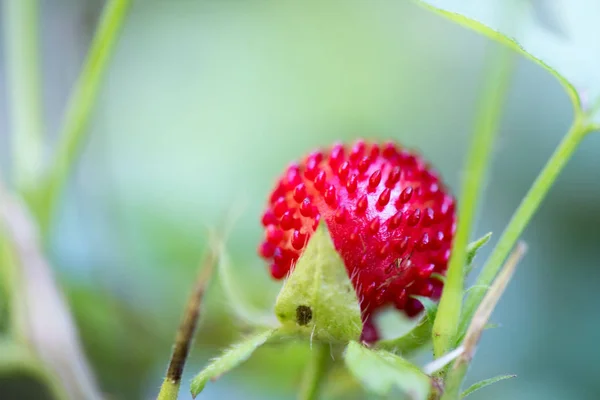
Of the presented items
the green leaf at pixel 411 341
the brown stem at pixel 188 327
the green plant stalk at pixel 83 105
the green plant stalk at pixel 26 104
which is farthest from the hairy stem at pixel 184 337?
the green plant stalk at pixel 26 104

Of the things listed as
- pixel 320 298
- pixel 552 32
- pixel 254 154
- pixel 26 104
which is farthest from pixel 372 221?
pixel 254 154

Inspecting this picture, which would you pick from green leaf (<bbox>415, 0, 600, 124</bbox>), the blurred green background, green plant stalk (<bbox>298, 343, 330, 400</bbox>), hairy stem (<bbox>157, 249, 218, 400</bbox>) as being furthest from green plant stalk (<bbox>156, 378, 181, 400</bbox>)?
the blurred green background

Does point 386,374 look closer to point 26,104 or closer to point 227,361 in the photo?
point 227,361

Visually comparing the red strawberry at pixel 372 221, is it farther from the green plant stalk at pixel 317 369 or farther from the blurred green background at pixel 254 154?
the blurred green background at pixel 254 154

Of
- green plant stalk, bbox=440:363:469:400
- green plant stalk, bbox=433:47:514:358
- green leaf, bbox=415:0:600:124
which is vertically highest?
green leaf, bbox=415:0:600:124

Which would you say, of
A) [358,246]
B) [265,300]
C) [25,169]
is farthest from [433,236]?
[265,300]

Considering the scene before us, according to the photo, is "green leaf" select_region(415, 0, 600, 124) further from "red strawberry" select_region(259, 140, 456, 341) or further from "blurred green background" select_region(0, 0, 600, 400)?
"blurred green background" select_region(0, 0, 600, 400)
